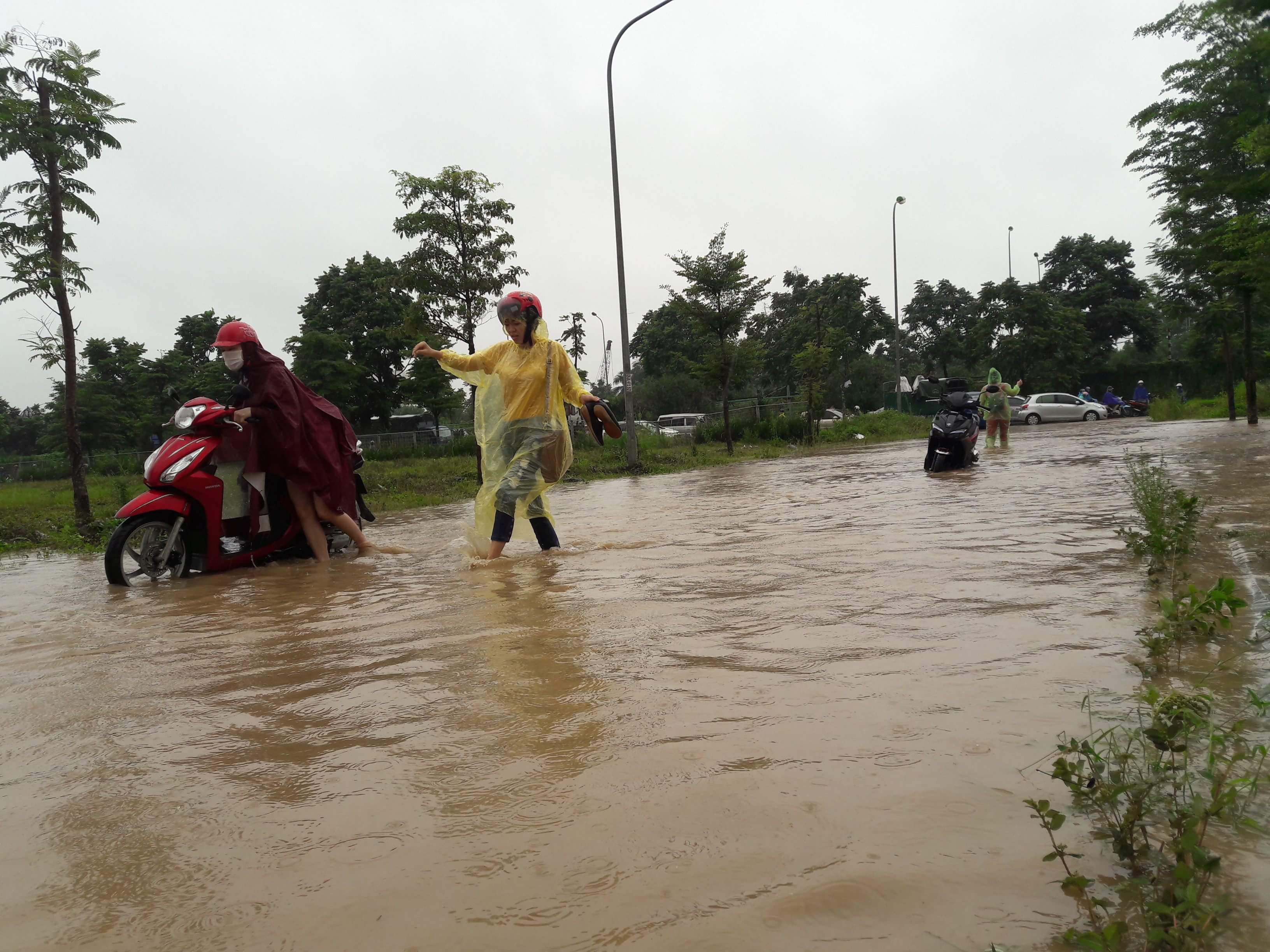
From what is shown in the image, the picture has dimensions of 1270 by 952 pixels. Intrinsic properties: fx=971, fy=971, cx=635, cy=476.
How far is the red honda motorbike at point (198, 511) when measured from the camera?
21.5 feet

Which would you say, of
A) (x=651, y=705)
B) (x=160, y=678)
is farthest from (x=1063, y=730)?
(x=160, y=678)

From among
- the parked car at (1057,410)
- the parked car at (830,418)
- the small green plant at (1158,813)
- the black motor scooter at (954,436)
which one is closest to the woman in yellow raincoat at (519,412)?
the small green plant at (1158,813)

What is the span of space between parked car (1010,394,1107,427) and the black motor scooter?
23.2 meters

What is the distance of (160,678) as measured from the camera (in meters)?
3.66

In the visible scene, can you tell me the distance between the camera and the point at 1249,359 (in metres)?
22.7

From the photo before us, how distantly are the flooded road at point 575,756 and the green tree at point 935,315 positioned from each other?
7310 centimetres

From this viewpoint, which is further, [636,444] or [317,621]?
[636,444]

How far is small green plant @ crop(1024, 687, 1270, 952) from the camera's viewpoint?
5.10ft

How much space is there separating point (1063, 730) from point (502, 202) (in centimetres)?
1794

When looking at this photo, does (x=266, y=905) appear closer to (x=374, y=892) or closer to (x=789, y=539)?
(x=374, y=892)

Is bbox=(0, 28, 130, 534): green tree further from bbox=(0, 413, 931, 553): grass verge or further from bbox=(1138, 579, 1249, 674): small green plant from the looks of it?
bbox=(1138, 579, 1249, 674): small green plant

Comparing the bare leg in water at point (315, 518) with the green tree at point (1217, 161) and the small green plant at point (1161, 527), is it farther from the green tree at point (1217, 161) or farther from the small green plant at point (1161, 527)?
the green tree at point (1217, 161)

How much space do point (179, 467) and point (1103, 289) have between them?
2394 inches

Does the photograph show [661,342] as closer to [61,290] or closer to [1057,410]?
[1057,410]
